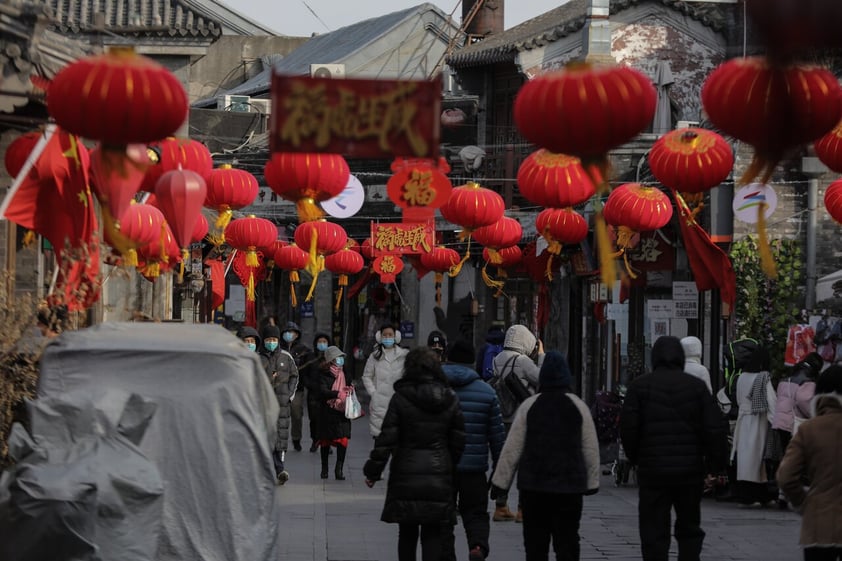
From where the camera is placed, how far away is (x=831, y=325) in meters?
18.3

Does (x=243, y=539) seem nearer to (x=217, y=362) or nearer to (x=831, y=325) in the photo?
(x=217, y=362)

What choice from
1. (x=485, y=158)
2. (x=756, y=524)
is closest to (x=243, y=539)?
(x=756, y=524)

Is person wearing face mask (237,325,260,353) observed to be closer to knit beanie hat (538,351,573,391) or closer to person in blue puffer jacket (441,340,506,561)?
person in blue puffer jacket (441,340,506,561)

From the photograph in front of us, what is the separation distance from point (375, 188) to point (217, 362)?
33.0 metres

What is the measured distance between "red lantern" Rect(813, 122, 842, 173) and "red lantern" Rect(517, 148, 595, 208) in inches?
167

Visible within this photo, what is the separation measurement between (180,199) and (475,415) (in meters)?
3.19

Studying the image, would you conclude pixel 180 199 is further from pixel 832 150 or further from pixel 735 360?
pixel 735 360

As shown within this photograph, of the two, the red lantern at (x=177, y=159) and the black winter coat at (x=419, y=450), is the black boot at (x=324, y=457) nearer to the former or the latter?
the red lantern at (x=177, y=159)

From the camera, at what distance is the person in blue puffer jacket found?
12016 mm

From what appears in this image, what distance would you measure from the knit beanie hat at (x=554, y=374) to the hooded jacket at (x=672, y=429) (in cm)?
51

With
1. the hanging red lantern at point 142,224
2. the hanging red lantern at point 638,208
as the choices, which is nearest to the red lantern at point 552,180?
the hanging red lantern at point 638,208

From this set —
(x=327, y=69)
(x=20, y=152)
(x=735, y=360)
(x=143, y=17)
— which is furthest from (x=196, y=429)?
(x=327, y=69)

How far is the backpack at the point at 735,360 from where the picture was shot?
17.7 metres

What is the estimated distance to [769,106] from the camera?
7.44 metres
